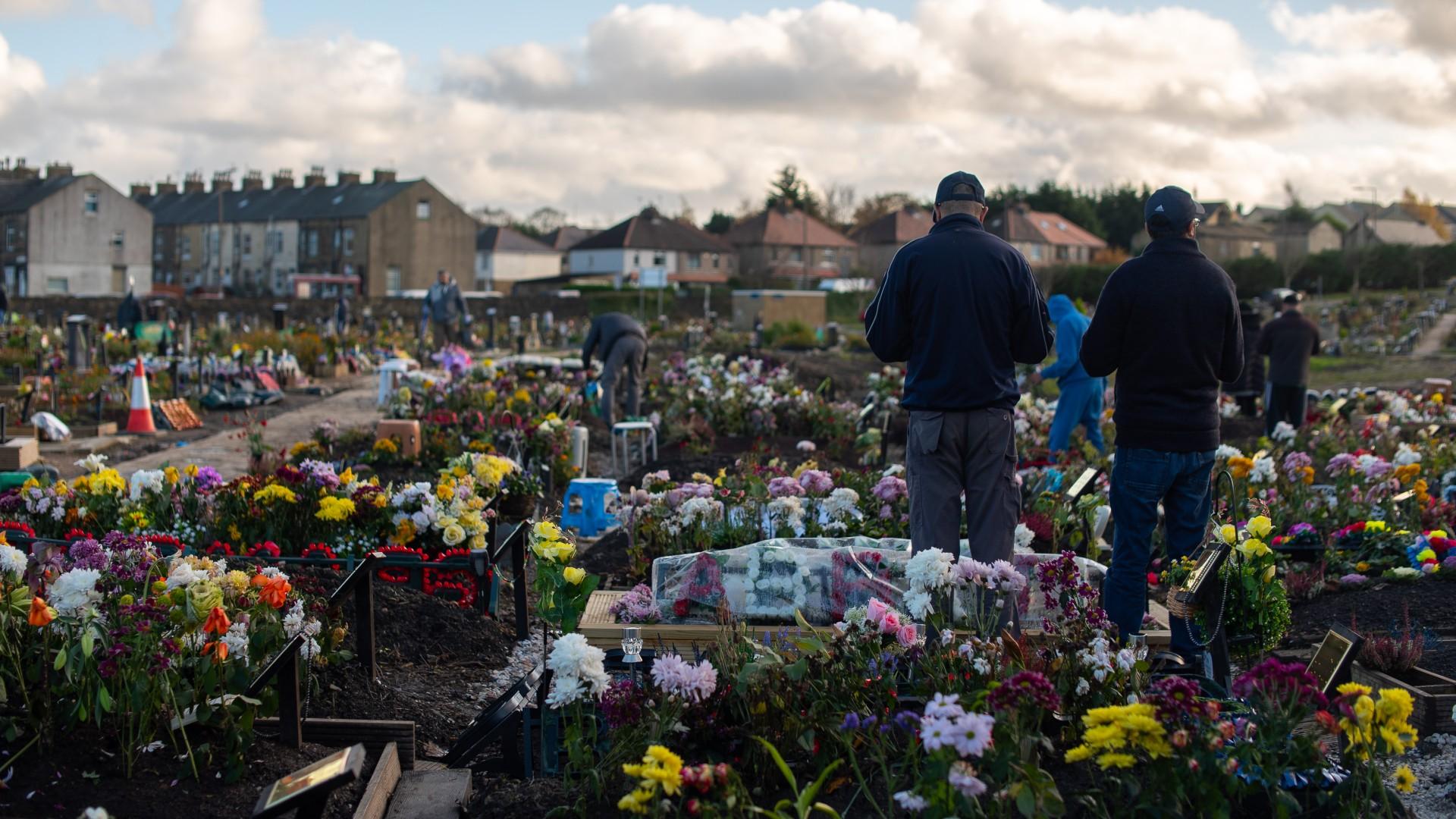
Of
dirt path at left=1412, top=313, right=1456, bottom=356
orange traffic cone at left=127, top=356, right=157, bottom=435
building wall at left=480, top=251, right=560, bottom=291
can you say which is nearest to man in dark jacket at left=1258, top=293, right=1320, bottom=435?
orange traffic cone at left=127, top=356, right=157, bottom=435

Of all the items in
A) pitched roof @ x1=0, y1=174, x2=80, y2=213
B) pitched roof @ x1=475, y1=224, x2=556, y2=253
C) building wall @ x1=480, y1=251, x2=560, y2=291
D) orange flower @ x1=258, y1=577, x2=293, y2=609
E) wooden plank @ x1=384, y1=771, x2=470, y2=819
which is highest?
pitched roof @ x1=0, y1=174, x2=80, y2=213

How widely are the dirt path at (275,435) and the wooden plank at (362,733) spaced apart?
6.35 meters

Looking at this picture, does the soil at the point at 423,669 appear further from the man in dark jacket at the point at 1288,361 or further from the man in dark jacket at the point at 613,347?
the man in dark jacket at the point at 1288,361

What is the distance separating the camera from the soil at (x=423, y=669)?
4738 millimetres

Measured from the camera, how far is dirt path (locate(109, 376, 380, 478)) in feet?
40.7

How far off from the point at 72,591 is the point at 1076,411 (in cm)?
755

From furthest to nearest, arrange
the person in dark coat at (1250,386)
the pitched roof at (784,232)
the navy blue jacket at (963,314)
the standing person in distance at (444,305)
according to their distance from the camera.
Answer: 1. the pitched roof at (784,232)
2. the standing person in distance at (444,305)
3. the person in dark coat at (1250,386)
4. the navy blue jacket at (963,314)

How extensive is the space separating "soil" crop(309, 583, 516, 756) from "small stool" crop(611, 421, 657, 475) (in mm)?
4635

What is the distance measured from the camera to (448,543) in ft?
21.5

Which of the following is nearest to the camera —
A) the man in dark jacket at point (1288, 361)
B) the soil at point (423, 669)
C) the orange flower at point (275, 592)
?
the orange flower at point (275, 592)

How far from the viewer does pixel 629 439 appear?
13.1 metres

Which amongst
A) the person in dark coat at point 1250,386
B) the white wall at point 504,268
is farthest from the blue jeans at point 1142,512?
the white wall at point 504,268

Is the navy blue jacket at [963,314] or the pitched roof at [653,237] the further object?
the pitched roof at [653,237]

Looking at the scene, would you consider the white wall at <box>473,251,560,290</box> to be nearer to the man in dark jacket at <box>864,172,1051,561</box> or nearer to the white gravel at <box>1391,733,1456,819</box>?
the man in dark jacket at <box>864,172,1051,561</box>
